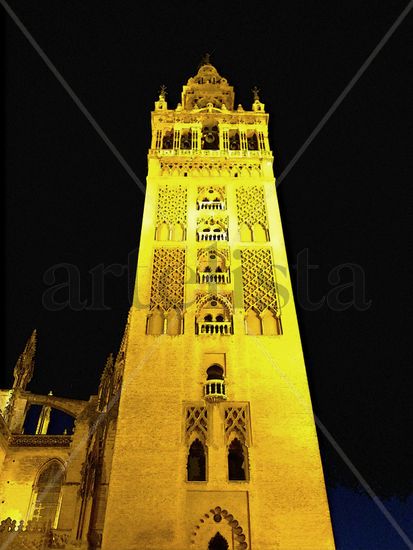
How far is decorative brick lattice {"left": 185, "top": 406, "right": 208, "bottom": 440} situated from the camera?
1385 centimetres

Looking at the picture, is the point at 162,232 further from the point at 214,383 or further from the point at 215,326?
the point at 214,383

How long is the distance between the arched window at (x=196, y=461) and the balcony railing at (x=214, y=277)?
5591 mm

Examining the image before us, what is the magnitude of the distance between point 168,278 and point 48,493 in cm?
1060

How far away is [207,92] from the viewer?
26984 millimetres

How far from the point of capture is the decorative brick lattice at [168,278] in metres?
16.9

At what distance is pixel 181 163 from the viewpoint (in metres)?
22.2

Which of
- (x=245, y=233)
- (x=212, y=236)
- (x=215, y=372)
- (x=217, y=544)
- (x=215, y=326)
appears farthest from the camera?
(x=245, y=233)

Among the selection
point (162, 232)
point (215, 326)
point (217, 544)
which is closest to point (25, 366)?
point (162, 232)

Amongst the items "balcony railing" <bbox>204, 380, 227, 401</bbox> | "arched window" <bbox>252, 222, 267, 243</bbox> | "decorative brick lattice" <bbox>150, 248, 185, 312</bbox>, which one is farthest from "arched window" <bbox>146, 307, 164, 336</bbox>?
"arched window" <bbox>252, 222, 267, 243</bbox>

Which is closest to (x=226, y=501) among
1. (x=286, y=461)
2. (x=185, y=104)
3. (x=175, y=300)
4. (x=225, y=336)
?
(x=286, y=461)

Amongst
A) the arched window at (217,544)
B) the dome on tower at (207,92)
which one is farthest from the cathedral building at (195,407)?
the dome on tower at (207,92)

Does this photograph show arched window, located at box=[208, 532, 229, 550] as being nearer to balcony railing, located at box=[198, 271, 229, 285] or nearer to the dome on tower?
balcony railing, located at box=[198, 271, 229, 285]

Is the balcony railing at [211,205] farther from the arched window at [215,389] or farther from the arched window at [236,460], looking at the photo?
the arched window at [236,460]

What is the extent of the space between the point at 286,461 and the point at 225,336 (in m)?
4.22
